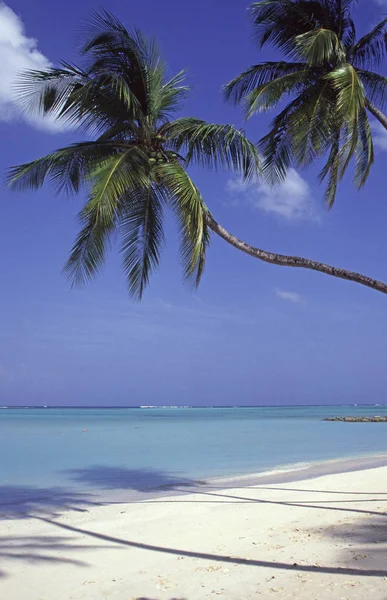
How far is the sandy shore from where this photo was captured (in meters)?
5.02

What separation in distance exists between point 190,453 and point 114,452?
124 inches

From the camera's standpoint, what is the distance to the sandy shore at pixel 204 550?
502 cm

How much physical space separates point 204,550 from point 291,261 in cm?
364

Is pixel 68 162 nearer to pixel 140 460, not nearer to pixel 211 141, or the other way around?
pixel 211 141

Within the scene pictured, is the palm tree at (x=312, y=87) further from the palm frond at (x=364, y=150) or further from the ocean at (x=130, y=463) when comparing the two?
the ocean at (x=130, y=463)

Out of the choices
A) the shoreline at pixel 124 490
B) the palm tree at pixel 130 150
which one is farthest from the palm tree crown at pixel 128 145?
the shoreline at pixel 124 490

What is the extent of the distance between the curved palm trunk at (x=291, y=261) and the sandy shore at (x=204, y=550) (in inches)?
116

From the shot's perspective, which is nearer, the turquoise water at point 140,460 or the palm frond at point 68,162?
the palm frond at point 68,162

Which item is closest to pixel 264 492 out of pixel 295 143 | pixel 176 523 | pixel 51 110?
pixel 176 523

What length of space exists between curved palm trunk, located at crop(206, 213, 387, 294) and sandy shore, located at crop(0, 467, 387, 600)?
295 centimetres

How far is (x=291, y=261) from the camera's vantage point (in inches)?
295

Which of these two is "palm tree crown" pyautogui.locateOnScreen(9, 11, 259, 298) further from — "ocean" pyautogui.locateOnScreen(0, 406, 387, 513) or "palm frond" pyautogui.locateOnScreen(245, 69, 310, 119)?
"ocean" pyautogui.locateOnScreen(0, 406, 387, 513)

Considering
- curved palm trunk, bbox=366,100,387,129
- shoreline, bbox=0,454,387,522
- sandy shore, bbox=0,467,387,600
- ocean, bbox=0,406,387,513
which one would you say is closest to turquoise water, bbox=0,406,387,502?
ocean, bbox=0,406,387,513

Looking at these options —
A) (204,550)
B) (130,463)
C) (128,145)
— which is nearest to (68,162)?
(128,145)
